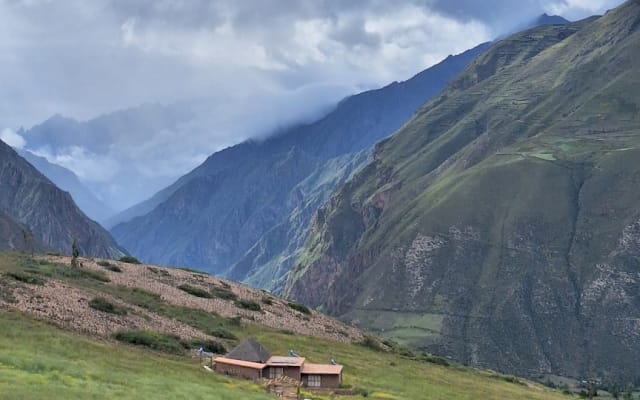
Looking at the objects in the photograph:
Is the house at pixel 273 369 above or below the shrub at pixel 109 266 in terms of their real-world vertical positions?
below

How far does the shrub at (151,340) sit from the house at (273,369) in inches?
191

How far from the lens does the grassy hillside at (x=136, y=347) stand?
4697 centimetres

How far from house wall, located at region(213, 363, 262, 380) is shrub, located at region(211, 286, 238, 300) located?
1521 inches

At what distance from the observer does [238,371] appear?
222ft

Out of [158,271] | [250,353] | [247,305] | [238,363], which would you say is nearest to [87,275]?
[158,271]

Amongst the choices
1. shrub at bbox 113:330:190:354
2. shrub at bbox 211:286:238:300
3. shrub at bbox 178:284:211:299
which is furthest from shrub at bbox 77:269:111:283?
shrub at bbox 113:330:190:354

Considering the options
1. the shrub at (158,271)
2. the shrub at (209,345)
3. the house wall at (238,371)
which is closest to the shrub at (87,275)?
the shrub at (158,271)

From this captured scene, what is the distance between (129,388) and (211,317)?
145ft

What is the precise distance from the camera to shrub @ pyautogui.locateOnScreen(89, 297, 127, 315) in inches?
2955

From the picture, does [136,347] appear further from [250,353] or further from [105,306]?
[105,306]

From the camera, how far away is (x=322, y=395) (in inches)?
2534

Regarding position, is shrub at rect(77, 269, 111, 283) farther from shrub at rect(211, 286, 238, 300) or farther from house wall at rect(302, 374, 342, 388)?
house wall at rect(302, 374, 342, 388)

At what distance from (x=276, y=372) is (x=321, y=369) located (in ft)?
14.3

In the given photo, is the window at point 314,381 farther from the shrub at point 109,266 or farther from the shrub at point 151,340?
the shrub at point 109,266
